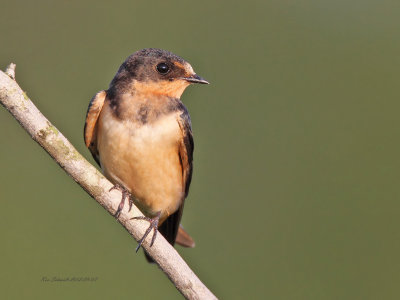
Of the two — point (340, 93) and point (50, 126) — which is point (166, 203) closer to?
point (50, 126)

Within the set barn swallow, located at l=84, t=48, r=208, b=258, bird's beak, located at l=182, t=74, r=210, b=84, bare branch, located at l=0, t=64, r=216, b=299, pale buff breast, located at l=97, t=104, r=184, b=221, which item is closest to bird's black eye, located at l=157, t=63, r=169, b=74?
barn swallow, located at l=84, t=48, r=208, b=258

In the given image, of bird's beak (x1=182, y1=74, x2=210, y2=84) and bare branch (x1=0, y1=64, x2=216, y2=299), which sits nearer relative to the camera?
bare branch (x1=0, y1=64, x2=216, y2=299)

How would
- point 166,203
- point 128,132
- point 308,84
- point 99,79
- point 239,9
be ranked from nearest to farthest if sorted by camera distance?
point 128,132 → point 166,203 → point 99,79 → point 308,84 → point 239,9

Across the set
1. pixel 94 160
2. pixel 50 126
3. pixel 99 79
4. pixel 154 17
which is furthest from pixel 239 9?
pixel 50 126

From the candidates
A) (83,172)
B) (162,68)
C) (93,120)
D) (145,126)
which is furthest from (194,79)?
(83,172)

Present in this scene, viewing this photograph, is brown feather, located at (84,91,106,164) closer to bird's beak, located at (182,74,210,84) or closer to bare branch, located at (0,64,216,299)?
bird's beak, located at (182,74,210,84)

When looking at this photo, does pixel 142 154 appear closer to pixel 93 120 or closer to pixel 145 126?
pixel 145 126
